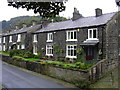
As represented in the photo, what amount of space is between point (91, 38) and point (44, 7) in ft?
56.0

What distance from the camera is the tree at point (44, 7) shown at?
19.7ft

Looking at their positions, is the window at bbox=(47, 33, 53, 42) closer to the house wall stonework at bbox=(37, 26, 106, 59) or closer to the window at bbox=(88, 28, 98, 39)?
the house wall stonework at bbox=(37, 26, 106, 59)

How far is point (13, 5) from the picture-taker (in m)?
5.98

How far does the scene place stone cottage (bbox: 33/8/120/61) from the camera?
20.9 metres

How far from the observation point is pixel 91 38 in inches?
887

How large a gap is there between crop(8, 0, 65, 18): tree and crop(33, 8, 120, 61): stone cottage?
49.9 feet

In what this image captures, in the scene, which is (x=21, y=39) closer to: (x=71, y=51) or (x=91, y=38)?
(x=71, y=51)

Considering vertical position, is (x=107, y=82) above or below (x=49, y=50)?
below

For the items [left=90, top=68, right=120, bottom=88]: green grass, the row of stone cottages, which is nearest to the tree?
[left=90, top=68, right=120, bottom=88]: green grass

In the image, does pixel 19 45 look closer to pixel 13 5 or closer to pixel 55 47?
pixel 55 47

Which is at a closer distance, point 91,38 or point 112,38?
point 112,38

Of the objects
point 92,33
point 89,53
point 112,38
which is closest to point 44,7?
point 92,33

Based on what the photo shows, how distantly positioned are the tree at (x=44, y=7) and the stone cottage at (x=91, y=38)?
49.9ft

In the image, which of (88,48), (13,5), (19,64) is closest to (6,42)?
(19,64)
